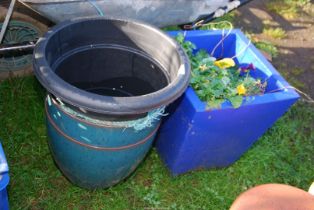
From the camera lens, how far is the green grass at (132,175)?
8.16ft

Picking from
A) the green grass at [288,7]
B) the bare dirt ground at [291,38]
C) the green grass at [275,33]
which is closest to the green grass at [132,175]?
the bare dirt ground at [291,38]

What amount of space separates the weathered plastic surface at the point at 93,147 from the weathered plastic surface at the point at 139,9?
631mm

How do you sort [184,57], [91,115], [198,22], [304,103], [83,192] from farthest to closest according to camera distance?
[304,103] → [198,22] → [83,192] → [184,57] → [91,115]

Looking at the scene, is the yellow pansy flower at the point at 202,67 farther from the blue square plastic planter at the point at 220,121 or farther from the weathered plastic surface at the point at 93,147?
the weathered plastic surface at the point at 93,147

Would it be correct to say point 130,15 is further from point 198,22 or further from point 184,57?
point 184,57

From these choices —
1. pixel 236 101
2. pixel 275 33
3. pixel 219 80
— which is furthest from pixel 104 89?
pixel 275 33

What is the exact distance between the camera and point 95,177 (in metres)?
2.33

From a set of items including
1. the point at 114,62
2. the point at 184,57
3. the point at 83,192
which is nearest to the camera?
the point at 184,57

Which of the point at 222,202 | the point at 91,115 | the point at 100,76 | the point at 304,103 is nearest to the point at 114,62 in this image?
the point at 100,76

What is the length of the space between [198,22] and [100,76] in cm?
85

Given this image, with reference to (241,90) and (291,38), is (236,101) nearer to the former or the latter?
(241,90)

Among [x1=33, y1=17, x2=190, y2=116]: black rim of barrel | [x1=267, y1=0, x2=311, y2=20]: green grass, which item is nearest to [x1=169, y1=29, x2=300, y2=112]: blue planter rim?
[x1=33, y1=17, x2=190, y2=116]: black rim of barrel

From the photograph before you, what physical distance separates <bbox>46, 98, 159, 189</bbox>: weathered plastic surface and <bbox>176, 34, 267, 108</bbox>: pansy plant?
0.37 metres

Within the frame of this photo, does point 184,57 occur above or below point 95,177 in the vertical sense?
above
